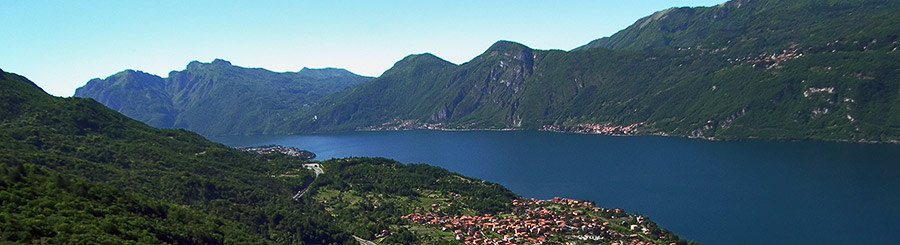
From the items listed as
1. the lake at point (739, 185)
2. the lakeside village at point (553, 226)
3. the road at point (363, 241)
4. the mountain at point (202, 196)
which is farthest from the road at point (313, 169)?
the lake at point (739, 185)

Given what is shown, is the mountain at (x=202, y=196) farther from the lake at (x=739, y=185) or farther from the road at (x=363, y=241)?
the lake at (x=739, y=185)

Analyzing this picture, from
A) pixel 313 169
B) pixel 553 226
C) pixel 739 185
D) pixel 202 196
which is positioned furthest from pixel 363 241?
pixel 739 185

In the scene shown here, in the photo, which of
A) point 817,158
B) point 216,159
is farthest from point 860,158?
point 216,159

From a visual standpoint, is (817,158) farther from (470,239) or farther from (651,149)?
(470,239)

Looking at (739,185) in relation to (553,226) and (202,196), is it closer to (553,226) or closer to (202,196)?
(553,226)

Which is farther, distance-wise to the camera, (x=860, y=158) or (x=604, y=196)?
(x=860, y=158)
